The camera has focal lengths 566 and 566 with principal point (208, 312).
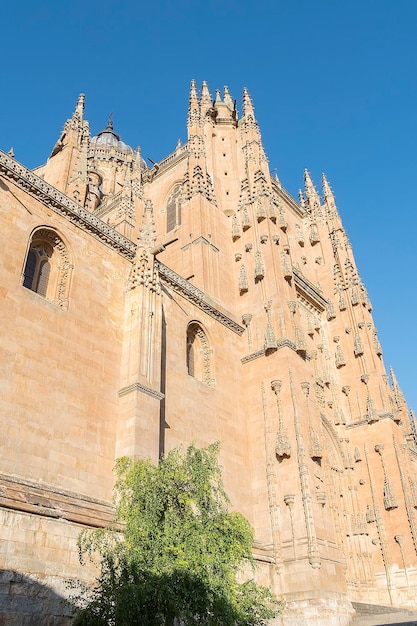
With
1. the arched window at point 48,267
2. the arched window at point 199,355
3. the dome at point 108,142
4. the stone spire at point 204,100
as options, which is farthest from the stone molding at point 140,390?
the dome at point 108,142

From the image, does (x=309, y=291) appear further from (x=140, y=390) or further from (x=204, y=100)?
(x=140, y=390)

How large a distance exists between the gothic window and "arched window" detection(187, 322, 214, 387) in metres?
9.71

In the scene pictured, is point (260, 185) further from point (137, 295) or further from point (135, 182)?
point (137, 295)

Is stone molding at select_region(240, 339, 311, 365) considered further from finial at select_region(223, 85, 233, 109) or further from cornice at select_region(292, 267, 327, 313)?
finial at select_region(223, 85, 233, 109)

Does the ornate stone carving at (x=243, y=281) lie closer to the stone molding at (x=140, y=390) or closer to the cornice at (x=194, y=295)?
the cornice at (x=194, y=295)

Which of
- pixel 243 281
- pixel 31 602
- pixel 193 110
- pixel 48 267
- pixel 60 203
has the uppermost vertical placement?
pixel 193 110

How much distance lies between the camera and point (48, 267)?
15.9m

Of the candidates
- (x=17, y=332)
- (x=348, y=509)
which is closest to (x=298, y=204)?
(x=348, y=509)

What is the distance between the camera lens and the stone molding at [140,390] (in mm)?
15256

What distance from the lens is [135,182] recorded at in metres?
30.0

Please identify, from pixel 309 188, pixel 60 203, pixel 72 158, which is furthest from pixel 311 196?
pixel 60 203

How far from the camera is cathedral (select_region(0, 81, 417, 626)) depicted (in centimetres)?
1296

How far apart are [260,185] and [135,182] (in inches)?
276

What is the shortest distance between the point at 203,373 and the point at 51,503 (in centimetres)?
974
